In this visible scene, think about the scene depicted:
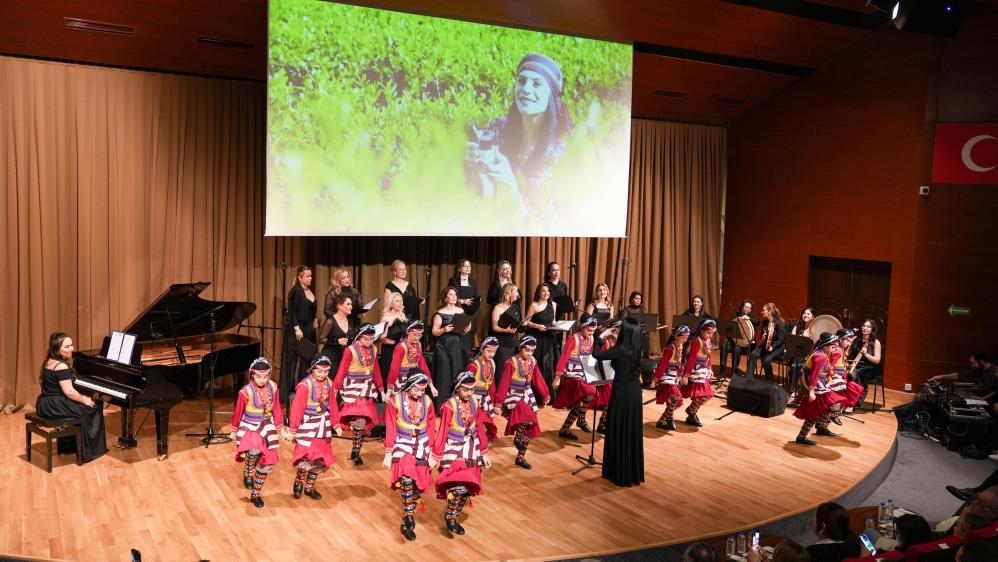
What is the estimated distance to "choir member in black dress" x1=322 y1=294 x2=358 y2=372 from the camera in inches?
312

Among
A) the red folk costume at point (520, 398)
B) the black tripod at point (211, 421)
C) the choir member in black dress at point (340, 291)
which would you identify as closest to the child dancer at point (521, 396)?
the red folk costume at point (520, 398)

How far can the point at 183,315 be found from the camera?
7680 millimetres

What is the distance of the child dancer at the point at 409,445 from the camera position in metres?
5.76

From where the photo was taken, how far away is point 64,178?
8.64m

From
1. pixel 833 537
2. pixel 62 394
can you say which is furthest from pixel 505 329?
pixel 833 537

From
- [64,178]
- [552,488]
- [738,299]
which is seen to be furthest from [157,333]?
[738,299]

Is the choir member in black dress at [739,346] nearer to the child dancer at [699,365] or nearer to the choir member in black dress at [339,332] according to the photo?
the child dancer at [699,365]

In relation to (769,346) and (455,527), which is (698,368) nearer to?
(769,346)

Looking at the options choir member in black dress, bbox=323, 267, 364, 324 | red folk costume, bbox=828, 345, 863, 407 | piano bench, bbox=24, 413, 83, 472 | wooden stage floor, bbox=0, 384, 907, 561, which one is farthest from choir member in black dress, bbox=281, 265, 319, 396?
red folk costume, bbox=828, 345, 863, 407

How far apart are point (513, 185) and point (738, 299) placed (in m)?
5.23

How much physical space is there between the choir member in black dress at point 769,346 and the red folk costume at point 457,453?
235 inches

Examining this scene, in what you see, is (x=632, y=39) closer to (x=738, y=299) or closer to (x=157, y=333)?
(x=738, y=299)

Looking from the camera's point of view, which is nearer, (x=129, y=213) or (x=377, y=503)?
(x=377, y=503)

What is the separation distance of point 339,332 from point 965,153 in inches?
319
